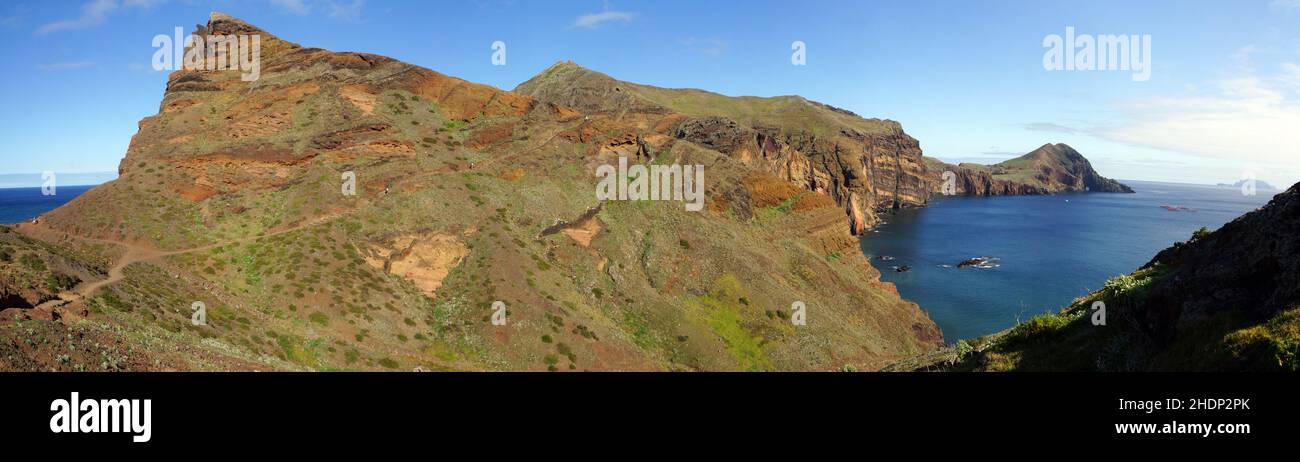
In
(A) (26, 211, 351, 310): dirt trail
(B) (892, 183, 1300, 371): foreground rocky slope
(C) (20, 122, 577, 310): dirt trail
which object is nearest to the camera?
(B) (892, 183, 1300, 371): foreground rocky slope

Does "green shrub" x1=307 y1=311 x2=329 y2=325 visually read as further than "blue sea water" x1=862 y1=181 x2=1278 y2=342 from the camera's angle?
No

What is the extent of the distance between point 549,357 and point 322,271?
1891 centimetres

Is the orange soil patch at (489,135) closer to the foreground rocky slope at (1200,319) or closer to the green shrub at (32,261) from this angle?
the green shrub at (32,261)

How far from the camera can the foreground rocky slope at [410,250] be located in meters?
31.0

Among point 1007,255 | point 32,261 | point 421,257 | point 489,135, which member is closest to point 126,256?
point 32,261

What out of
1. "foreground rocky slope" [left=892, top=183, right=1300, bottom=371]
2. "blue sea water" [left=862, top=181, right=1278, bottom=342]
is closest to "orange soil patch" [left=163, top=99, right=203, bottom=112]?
"foreground rocky slope" [left=892, top=183, right=1300, bottom=371]

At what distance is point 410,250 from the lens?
48531 millimetres

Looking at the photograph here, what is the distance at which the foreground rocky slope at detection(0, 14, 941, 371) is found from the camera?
30969 millimetres

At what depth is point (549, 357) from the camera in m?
40.6

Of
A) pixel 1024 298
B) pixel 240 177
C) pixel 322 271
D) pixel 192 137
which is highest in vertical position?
pixel 192 137

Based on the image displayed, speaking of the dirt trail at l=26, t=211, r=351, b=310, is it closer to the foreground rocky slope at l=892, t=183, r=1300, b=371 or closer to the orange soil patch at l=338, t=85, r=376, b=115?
the orange soil patch at l=338, t=85, r=376, b=115

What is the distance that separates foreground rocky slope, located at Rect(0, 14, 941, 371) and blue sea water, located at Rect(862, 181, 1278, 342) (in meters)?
17.7
